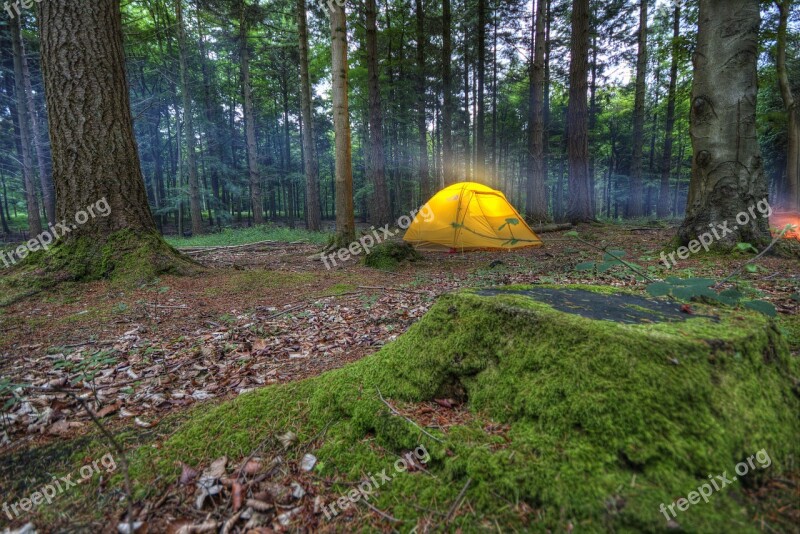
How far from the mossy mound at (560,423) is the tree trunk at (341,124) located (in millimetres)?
6948

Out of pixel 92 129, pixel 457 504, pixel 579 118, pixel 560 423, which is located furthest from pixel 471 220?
pixel 457 504

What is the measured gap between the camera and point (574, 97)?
37.5 feet

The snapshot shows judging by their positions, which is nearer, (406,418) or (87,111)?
(406,418)

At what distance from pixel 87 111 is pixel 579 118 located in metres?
12.6

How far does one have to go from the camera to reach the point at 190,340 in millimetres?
3498

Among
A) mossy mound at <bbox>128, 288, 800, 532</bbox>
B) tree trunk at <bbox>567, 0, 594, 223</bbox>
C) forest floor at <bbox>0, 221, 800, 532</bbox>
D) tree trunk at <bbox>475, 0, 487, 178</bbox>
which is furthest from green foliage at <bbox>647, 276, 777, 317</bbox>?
tree trunk at <bbox>475, 0, 487, 178</bbox>

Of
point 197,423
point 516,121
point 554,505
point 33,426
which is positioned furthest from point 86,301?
point 516,121

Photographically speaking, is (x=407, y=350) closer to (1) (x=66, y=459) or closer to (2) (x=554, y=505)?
(2) (x=554, y=505)

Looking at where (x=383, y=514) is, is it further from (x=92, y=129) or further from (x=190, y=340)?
(x=92, y=129)

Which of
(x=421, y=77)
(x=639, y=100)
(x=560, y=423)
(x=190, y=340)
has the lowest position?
(x=190, y=340)

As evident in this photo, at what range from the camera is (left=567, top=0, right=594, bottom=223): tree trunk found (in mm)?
10860

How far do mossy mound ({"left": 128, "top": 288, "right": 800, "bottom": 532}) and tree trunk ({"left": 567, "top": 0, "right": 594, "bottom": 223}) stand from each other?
11.4 meters

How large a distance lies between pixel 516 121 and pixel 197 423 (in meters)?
32.6

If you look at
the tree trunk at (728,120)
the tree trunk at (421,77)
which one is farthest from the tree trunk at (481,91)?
the tree trunk at (728,120)
